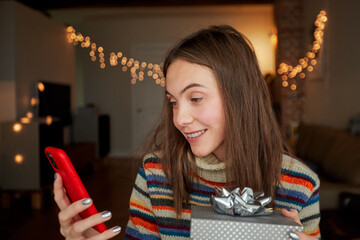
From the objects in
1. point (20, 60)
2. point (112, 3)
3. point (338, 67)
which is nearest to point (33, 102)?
point (20, 60)

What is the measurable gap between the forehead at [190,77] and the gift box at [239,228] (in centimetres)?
36

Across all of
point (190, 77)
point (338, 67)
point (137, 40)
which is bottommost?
point (190, 77)

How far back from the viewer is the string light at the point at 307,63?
153 inches

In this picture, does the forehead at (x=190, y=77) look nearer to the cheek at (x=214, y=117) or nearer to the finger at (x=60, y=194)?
the cheek at (x=214, y=117)

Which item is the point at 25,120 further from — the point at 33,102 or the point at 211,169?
the point at 211,169

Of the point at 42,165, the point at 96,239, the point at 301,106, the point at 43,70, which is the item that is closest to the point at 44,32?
the point at 43,70

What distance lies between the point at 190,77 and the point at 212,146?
0.17 meters

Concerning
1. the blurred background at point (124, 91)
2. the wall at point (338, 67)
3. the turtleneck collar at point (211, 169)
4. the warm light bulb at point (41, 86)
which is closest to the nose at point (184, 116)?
the turtleneck collar at point (211, 169)

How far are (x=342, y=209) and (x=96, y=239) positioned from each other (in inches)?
70.6

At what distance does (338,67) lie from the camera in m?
3.50

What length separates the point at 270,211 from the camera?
606 millimetres

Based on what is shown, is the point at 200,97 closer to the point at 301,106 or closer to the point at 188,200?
the point at 188,200

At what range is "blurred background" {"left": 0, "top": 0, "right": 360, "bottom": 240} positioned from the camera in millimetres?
2744

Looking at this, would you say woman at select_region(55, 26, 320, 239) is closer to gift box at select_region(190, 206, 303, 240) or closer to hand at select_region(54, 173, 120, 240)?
hand at select_region(54, 173, 120, 240)
